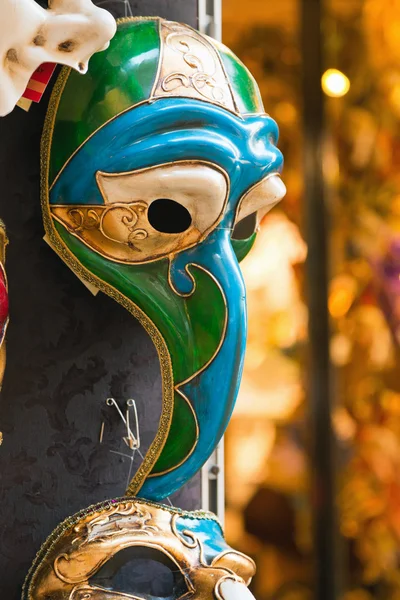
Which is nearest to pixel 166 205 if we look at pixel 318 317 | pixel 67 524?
pixel 67 524

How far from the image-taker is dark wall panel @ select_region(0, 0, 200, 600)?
891mm

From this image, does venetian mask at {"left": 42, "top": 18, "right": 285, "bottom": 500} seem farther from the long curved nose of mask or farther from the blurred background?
the blurred background

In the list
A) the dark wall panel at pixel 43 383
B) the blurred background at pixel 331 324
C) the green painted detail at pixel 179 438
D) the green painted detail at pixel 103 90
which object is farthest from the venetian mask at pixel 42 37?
the blurred background at pixel 331 324

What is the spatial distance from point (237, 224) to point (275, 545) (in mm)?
1274

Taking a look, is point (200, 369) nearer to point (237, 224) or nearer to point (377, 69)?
point (237, 224)

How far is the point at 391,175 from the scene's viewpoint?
214 centimetres

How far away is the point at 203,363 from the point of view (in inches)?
33.3

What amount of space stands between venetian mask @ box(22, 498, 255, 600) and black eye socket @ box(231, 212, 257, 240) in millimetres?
300

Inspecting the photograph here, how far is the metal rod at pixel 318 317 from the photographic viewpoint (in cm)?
205

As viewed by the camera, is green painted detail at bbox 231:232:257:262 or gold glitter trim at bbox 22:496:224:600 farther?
green painted detail at bbox 231:232:257:262

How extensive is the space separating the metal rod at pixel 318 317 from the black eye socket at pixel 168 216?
124 centimetres

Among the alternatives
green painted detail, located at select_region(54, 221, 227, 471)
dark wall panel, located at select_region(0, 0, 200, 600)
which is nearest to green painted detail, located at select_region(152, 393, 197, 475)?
green painted detail, located at select_region(54, 221, 227, 471)

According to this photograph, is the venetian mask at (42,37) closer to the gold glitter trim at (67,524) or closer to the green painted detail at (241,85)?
the green painted detail at (241,85)

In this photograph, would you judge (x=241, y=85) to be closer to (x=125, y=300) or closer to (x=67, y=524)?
(x=125, y=300)
